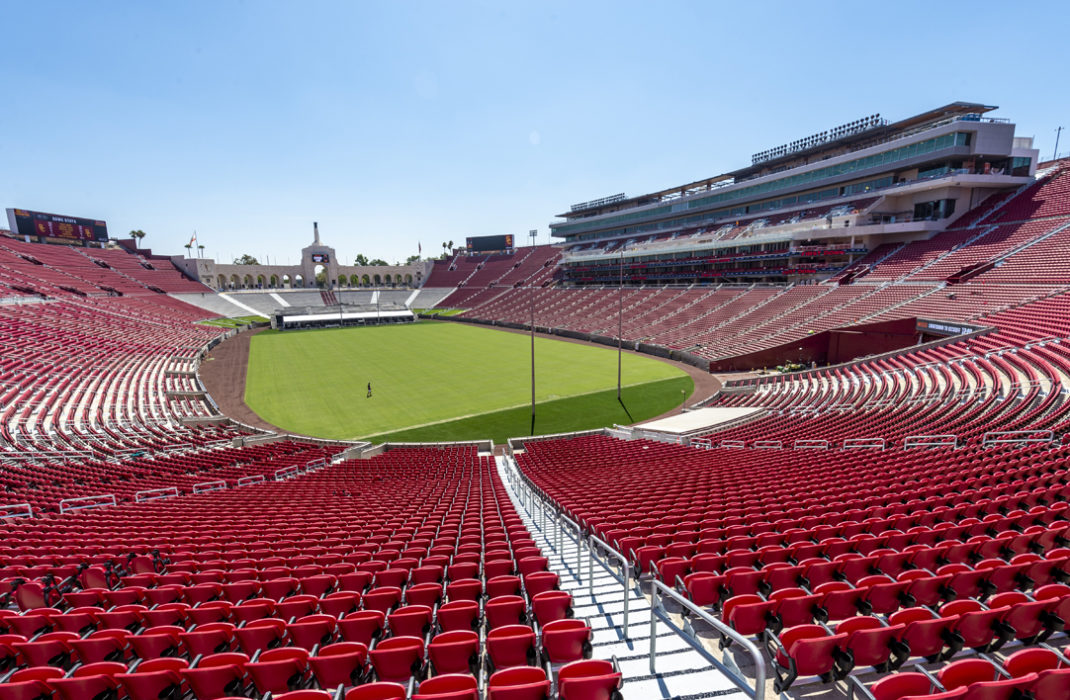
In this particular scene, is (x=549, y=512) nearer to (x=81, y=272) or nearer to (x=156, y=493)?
(x=156, y=493)

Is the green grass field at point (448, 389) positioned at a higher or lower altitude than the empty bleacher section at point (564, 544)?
lower

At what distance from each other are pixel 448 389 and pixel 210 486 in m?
22.1

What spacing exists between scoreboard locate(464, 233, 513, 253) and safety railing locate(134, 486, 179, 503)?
121471mm

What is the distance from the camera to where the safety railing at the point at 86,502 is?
14.2 m

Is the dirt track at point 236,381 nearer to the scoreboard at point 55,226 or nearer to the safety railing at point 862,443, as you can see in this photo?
the safety railing at point 862,443

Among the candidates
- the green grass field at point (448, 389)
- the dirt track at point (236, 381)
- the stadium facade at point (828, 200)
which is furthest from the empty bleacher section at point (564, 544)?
the stadium facade at point (828, 200)

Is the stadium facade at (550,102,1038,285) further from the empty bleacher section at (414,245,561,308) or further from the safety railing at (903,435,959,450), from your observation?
the safety railing at (903,435,959,450)

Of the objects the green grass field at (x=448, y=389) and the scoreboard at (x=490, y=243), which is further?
the scoreboard at (x=490, y=243)

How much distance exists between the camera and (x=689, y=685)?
480cm

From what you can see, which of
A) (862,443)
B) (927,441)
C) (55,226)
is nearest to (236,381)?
(862,443)

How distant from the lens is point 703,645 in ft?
18.8

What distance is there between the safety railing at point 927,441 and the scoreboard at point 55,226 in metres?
→ 125

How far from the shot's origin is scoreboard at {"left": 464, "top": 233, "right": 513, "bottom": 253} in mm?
133375

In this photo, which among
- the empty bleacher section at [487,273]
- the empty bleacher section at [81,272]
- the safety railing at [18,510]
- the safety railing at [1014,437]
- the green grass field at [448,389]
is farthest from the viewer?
the empty bleacher section at [487,273]
